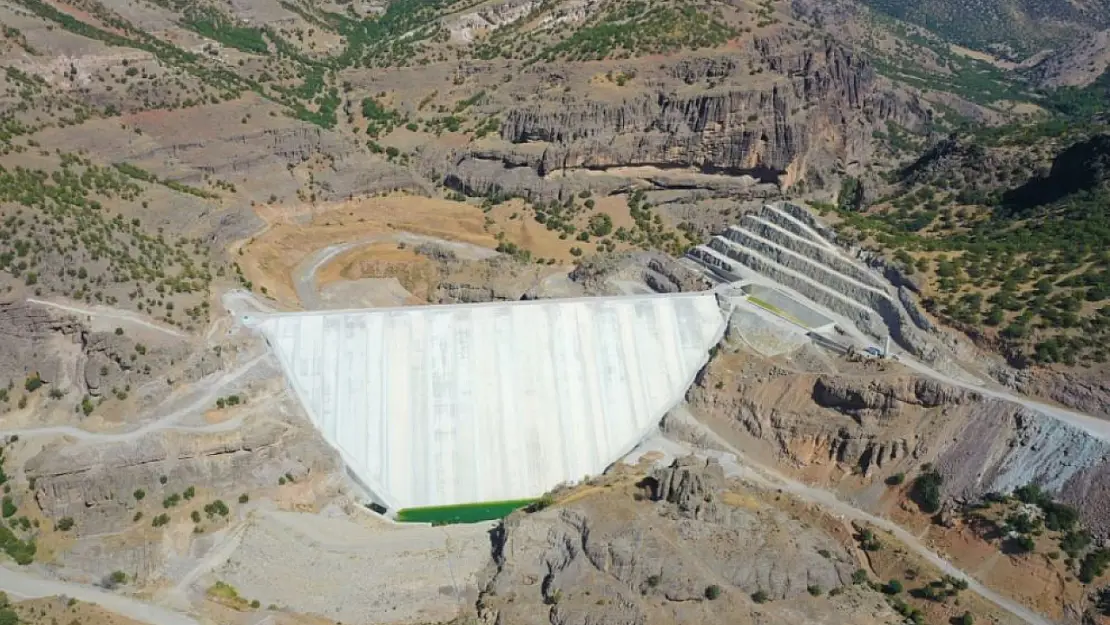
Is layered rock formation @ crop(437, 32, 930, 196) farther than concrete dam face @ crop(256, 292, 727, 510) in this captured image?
Yes

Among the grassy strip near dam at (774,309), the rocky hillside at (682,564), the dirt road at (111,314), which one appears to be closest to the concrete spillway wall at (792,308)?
the grassy strip near dam at (774,309)

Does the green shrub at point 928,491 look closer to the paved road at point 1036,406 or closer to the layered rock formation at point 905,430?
the layered rock formation at point 905,430

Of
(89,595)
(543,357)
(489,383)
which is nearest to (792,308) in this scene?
(543,357)

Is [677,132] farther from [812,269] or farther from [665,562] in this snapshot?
[665,562]

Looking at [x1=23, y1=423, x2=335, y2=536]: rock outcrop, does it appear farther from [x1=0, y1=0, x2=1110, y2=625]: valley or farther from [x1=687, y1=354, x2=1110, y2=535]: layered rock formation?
[x1=687, y1=354, x2=1110, y2=535]: layered rock formation

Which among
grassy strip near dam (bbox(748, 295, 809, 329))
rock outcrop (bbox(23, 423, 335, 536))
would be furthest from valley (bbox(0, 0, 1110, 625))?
grassy strip near dam (bbox(748, 295, 809, 329))

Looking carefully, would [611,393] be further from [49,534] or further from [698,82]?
[698,82]

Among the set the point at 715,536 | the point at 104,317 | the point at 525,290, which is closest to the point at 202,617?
the point at 104,317
